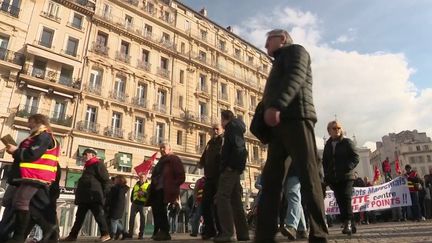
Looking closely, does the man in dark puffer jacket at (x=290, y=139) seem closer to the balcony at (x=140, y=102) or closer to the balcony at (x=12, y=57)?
the balcony at (x=12, y=57)

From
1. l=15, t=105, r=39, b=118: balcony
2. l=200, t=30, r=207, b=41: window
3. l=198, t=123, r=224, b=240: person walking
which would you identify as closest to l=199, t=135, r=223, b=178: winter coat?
l=198, t=123, r=224, b=240: person walking

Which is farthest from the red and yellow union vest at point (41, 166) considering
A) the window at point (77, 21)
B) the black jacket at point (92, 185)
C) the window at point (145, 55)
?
the window at point (145, 55)

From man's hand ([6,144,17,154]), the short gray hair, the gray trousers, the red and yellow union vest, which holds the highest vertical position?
the short gray hair

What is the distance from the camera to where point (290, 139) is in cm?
275

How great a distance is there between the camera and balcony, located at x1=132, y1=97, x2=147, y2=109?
1019 inches

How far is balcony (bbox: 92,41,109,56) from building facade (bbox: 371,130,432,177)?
220 feet

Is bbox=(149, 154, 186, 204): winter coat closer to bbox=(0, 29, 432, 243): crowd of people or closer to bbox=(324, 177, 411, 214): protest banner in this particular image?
bbox=(0, 29, 432, 243): crowd of people

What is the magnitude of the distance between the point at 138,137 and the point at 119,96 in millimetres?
3561

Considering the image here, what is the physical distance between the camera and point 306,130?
2.79 metres

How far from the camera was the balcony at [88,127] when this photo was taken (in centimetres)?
2208

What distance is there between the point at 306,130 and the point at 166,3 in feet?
106

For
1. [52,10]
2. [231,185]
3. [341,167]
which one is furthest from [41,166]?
[52,10]

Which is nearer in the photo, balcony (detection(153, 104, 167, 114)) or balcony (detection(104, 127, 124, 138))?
balcony (detection(104, 127, 124, 138))

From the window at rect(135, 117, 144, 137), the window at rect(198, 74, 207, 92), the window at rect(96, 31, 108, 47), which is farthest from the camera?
the window at rect(198, 74, 207, 92)
